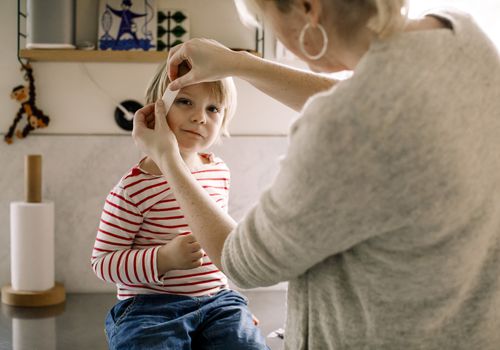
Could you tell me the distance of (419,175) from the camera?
1.83ft

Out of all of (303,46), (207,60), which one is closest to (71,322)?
(207,60)

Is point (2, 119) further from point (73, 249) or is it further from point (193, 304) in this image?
point (193, 304)

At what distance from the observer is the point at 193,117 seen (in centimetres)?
109

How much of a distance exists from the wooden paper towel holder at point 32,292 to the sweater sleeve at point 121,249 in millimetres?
515

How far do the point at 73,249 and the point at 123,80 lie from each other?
1.72ft

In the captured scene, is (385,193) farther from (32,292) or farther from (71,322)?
(32,292)

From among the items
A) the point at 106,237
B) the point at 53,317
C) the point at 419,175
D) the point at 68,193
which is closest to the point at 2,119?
the point at 68,193

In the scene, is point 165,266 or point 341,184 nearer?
point 341,184

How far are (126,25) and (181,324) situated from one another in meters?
0.90

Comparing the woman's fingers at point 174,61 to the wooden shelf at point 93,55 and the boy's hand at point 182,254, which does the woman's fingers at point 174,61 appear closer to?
the boy's hand at point 182,254

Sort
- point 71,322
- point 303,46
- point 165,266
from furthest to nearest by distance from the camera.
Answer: point 71,322 → point 165,266 → point 303,46

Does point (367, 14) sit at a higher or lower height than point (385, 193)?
higher

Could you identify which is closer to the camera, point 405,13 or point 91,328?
point 405,13

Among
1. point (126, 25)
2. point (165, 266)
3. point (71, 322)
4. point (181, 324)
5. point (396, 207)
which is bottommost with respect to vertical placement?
point (71, 322)
